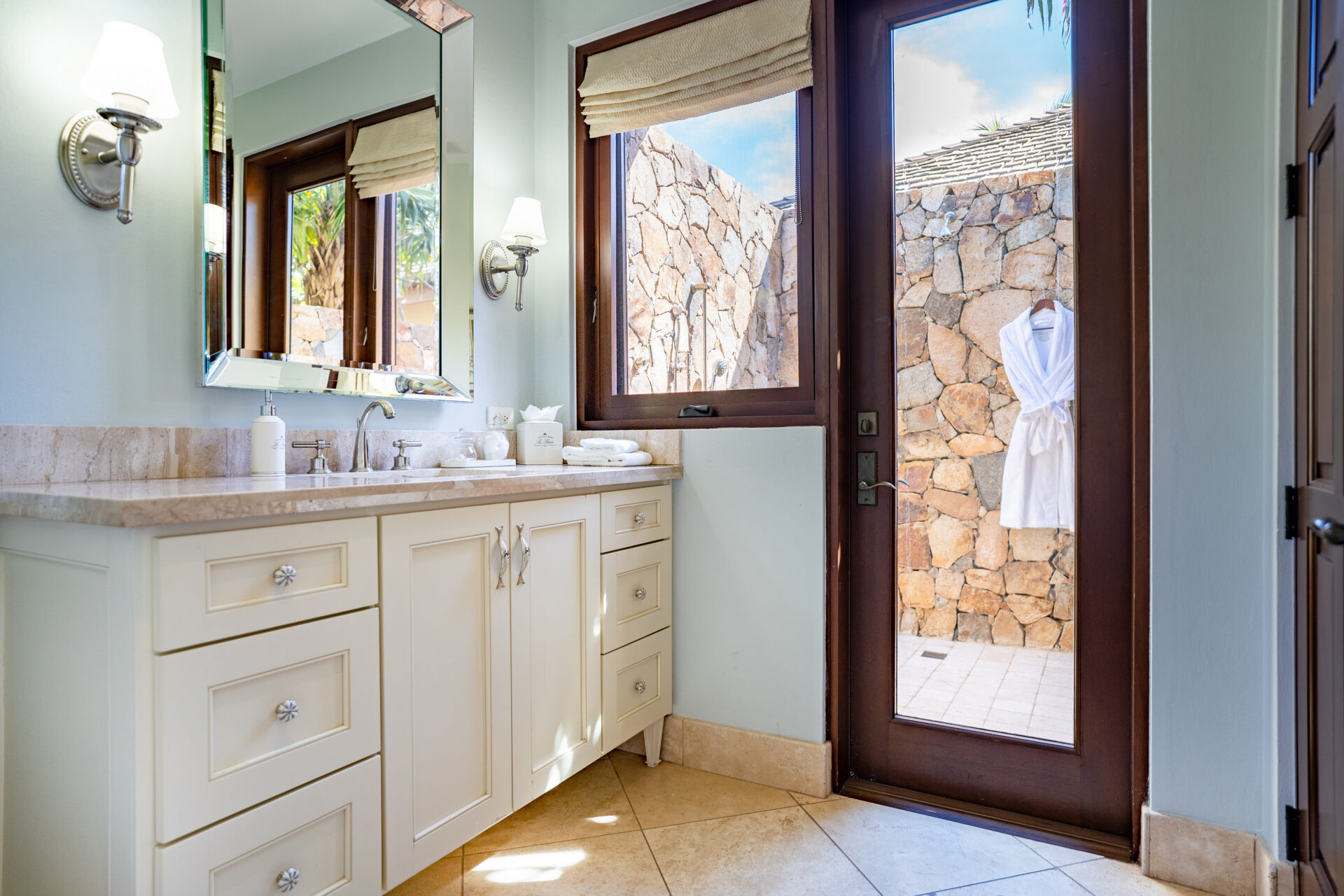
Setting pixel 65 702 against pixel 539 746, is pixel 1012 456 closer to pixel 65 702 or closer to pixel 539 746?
pixel 539 746

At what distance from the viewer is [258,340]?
1738 mm

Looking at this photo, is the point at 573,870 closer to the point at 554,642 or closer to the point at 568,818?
the point at 568,818

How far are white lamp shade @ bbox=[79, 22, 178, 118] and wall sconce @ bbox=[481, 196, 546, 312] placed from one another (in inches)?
39.0

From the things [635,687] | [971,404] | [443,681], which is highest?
[971,404]

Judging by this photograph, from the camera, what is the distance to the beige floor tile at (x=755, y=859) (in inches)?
65.0

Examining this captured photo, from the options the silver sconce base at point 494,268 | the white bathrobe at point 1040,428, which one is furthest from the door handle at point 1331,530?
the silver sconce base at point 494,268

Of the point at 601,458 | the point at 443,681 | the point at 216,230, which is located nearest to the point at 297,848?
the point at 443,681

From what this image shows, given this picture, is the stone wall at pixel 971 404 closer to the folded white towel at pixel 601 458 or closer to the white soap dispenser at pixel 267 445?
the folded white towel at pixel 601 458

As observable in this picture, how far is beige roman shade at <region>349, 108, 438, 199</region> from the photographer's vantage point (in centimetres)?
200

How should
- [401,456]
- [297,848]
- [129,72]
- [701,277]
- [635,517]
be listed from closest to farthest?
[297,848] → [129,72] → [401,456] → [635,517] → [701,277]

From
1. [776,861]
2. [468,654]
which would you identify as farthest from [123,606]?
[776,861]

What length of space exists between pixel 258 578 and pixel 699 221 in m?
1.71

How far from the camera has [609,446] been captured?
2.17m

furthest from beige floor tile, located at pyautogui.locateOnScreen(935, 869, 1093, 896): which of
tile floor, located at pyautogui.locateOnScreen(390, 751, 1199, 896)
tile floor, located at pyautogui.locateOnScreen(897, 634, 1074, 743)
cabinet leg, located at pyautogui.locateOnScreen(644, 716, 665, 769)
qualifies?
cabinet leg, located at pyautogui.locateOnScreen(644, 716, 665, 769)
